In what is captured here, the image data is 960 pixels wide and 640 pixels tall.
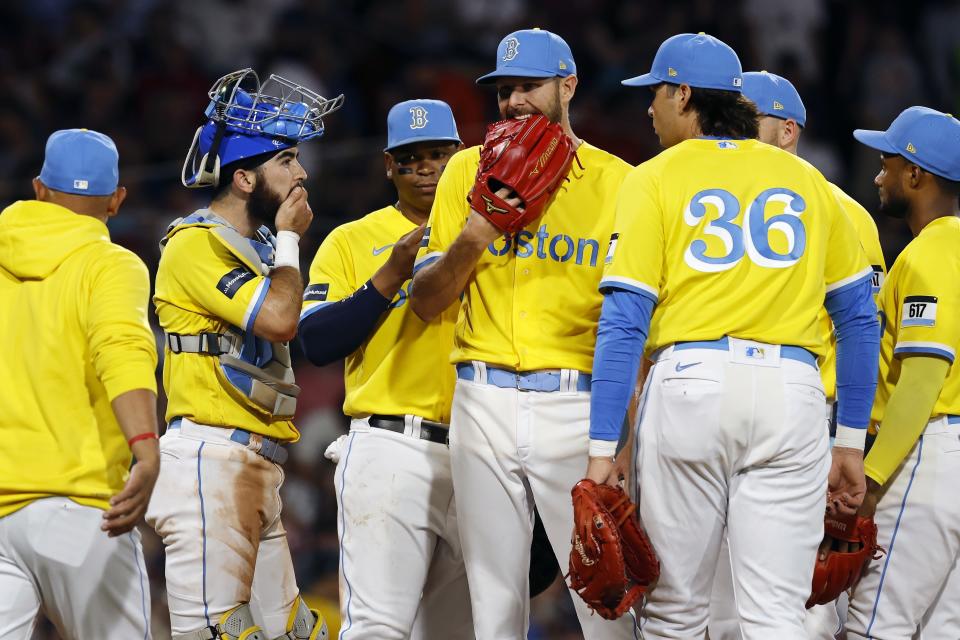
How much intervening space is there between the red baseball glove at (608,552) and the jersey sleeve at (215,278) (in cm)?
147

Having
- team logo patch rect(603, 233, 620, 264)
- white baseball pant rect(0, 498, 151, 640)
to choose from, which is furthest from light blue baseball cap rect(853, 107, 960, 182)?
white baseball pant rect(0, 498, 151, 640)

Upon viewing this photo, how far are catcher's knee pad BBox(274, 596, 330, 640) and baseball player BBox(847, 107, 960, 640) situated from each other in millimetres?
2018

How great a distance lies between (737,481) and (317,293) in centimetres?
189

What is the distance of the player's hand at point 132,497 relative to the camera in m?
3.95

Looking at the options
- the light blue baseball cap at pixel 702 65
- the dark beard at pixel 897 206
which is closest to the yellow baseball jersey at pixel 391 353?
the light blue baseball cap at pixel 702 65

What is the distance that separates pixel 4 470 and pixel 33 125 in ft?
23.0

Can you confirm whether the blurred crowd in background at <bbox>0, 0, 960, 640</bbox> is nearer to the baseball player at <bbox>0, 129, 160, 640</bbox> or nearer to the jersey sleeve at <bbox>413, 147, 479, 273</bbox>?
the jersey sleeve at <bbox>413, 147, 479, 273</bbox>

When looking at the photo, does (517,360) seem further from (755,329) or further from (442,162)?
(442,162)

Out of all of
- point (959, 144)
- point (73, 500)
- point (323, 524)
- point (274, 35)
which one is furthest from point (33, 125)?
point (959, 144)

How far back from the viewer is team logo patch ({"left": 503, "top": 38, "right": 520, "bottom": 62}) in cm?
450

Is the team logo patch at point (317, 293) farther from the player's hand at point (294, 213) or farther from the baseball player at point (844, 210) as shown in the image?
the baseball player at point (844, 210)

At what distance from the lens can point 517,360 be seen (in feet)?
14.0

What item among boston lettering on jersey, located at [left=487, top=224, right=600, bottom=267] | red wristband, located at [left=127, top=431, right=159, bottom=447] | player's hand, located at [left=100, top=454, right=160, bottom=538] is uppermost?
boston lettering on jersey, located at [left=487, top=224, right=600, bottom=267]

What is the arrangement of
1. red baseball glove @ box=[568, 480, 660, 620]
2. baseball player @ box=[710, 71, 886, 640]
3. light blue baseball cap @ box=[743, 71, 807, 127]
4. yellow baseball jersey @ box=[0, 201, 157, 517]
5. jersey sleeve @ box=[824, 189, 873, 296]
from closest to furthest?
1. red baseball glove @ box=[568, 480, 660, 620]
2. yellow baseball jersey @ box=[0, 201, 157, 517]
3. jersey sleeve @ box=[824, 189, 873, 296]
4. baseball player @ box=[710, 71, 886, 640]
5. light blue baseball cap @ box=[743, 71, 807, 127]
